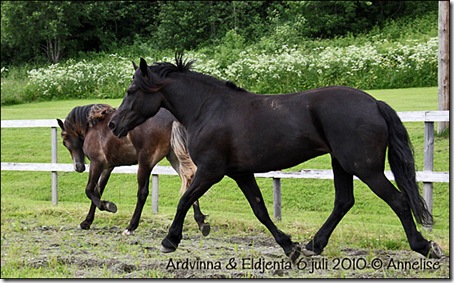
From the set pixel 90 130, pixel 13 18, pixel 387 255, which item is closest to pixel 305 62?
pixel 90 130

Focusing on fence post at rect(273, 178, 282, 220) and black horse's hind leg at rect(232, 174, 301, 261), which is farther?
fence post at rect(273, 178, 282, 220)

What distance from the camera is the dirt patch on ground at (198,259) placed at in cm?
546

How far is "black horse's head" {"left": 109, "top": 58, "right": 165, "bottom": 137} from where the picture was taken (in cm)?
605

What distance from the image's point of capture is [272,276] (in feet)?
17.7

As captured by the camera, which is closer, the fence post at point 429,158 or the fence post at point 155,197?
the fence post at point 429,158

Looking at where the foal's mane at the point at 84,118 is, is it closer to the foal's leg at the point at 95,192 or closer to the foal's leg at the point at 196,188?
the foal's leg at the point at 95,192

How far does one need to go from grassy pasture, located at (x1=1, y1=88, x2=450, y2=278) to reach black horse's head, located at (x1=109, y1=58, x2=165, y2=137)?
1298 millimetres

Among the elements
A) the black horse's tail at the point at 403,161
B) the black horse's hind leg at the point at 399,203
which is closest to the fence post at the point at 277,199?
the black horse's tail at the point at 403,161

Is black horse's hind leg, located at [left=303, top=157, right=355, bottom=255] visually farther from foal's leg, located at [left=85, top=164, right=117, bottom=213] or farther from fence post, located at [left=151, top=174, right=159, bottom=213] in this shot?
fence post, located at [left=151, top=174, right=159, bottom=213]

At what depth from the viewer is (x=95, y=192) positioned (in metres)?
8.24

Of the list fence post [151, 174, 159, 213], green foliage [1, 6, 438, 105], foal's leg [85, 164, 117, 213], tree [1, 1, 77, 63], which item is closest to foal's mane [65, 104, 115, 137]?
foal's leg [85, 164, 117, 213]

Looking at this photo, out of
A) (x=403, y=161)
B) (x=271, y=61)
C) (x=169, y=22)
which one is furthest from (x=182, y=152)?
(x=169, y=22)

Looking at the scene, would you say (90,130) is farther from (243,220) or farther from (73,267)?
(73,267)

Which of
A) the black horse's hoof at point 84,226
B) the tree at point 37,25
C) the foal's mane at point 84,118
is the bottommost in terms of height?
the black horse's hoof at point 84,226
